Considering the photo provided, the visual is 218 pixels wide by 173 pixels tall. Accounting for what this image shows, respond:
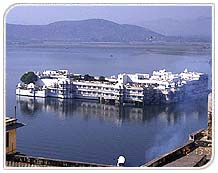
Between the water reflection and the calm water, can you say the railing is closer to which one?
the calm water

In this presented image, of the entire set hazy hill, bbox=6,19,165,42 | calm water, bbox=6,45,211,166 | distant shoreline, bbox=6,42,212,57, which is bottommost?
calm water, bbox=6,45,211,166

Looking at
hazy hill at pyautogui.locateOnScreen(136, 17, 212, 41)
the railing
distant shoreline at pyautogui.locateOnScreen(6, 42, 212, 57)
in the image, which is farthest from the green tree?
hazy hill at pyautogui.locateOnScreen(136, 17, 212, 41)

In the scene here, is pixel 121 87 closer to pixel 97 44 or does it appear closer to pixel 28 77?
pixel 97 44

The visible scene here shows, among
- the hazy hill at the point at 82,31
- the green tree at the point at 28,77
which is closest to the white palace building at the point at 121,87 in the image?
the green tree at the point at 28,77

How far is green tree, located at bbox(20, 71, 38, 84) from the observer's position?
2125 millimetres

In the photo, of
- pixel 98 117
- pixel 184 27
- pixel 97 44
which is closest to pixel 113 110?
pixel 98 117

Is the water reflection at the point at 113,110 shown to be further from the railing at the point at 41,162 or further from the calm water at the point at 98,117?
the railing at the point at 41,162

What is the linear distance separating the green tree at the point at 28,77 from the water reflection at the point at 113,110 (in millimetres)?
72

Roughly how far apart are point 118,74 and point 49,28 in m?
0.35

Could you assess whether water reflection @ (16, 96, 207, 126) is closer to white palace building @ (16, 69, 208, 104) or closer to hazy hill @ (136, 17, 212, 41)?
white palace building @ (16, 69, 208, 104)

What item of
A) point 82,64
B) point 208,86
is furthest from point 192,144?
point 82,64

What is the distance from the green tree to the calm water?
19 mm

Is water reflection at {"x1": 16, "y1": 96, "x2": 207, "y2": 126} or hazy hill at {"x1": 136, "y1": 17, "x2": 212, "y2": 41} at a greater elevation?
hazy hill at {"x1": 136, "y1": 17, "x2": 212, "y2": 41}

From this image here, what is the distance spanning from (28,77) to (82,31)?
30 centimetres
